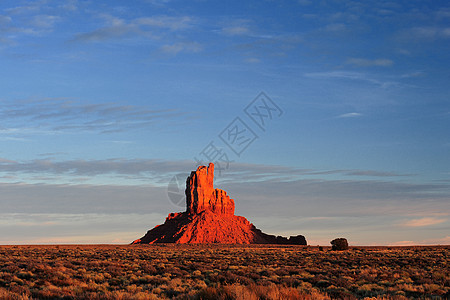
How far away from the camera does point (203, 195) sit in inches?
6230

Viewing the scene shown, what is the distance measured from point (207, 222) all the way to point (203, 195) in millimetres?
10115

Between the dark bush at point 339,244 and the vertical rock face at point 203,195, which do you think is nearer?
the dark bush at point 339,244

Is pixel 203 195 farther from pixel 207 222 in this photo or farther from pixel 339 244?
pixel 339 244

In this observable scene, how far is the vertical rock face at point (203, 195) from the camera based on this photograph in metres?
158

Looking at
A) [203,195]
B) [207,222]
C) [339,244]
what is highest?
[203,195]

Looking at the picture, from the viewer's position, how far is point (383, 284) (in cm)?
2208

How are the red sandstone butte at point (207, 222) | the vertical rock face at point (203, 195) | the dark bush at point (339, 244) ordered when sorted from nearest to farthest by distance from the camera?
1. the dark bush at point (339, 244)
2. the red sandstone butte at point (207, 222)
3. the vertical rock face at point (203, 195)

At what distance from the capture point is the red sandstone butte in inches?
5792

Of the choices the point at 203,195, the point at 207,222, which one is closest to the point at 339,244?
the point at 207,222

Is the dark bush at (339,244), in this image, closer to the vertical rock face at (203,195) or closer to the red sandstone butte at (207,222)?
the red sandstone butte at (207,222)

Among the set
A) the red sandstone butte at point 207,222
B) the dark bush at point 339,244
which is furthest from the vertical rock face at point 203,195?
the dark bush at point 339,244

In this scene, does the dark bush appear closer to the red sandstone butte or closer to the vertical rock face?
the red sandstone butte

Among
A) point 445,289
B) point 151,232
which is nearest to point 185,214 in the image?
point 151,232

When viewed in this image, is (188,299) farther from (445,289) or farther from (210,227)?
(210,227)
